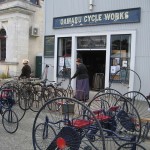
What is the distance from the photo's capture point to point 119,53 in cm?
1160

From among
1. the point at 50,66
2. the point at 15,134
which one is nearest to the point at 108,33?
the point at 50,66

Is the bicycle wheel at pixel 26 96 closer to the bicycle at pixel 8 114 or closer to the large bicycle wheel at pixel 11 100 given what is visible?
the large bicycle wheel at pixel 11 100

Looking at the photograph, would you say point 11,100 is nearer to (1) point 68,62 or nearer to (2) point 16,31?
(1) point 68,62

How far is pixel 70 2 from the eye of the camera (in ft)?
42.8

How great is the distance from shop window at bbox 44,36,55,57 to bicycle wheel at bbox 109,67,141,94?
371 centimetres

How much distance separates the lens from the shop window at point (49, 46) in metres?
14.0

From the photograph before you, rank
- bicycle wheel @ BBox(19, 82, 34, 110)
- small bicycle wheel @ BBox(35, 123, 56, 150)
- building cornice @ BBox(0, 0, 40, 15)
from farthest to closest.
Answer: building cornice @ BBox(0, 0, 40, 15)
bicycle wheel @ BBox(19, 82, 34, 110)
small bicycle wheel @ BBox(35, 123, 56, 150)

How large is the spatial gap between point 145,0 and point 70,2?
3.67 m

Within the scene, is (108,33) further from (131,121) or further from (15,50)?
(15,50)

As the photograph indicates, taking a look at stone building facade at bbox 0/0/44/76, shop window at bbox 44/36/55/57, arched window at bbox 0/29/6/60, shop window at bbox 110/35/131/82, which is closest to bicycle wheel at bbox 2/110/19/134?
shop window at bbox 110/35/131/82

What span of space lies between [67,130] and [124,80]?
7.55m

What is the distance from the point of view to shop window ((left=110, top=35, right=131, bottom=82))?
1135cm

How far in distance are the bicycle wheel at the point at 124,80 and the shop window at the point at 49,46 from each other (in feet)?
12.2

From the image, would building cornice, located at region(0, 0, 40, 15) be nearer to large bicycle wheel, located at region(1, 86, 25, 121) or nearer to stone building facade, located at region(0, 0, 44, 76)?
stone building facade, located at region(0, 0, 44, 76)
